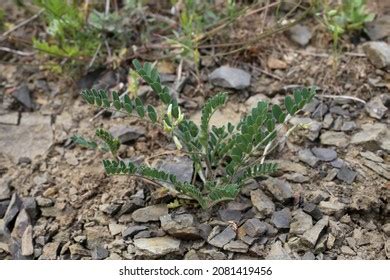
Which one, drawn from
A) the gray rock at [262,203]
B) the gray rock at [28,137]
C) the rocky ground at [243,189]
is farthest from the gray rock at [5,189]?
the gray rock at [262,203]

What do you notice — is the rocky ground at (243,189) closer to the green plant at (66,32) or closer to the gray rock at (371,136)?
the gray rock at (371,136)

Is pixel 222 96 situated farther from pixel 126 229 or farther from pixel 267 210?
pixel 126 229

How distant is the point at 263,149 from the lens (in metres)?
2.41

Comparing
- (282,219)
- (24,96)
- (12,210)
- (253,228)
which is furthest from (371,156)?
(24,96)

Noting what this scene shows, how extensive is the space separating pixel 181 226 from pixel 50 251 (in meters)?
0.46

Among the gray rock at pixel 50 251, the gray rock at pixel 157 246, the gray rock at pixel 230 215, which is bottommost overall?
the gray rock at pixel 50 251

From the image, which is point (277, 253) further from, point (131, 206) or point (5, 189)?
point (5, 189)

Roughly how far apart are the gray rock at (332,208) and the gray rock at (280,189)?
0.11 metres

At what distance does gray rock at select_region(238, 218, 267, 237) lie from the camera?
216cm

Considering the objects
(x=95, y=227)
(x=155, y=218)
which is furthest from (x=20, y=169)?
(x=155, y=218)

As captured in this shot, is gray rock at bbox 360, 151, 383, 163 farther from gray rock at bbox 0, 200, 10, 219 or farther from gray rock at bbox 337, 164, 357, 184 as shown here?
gray rock at bbox 0, 200, 10, 219

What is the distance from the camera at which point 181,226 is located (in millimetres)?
2174

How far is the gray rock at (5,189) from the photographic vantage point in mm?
2406
